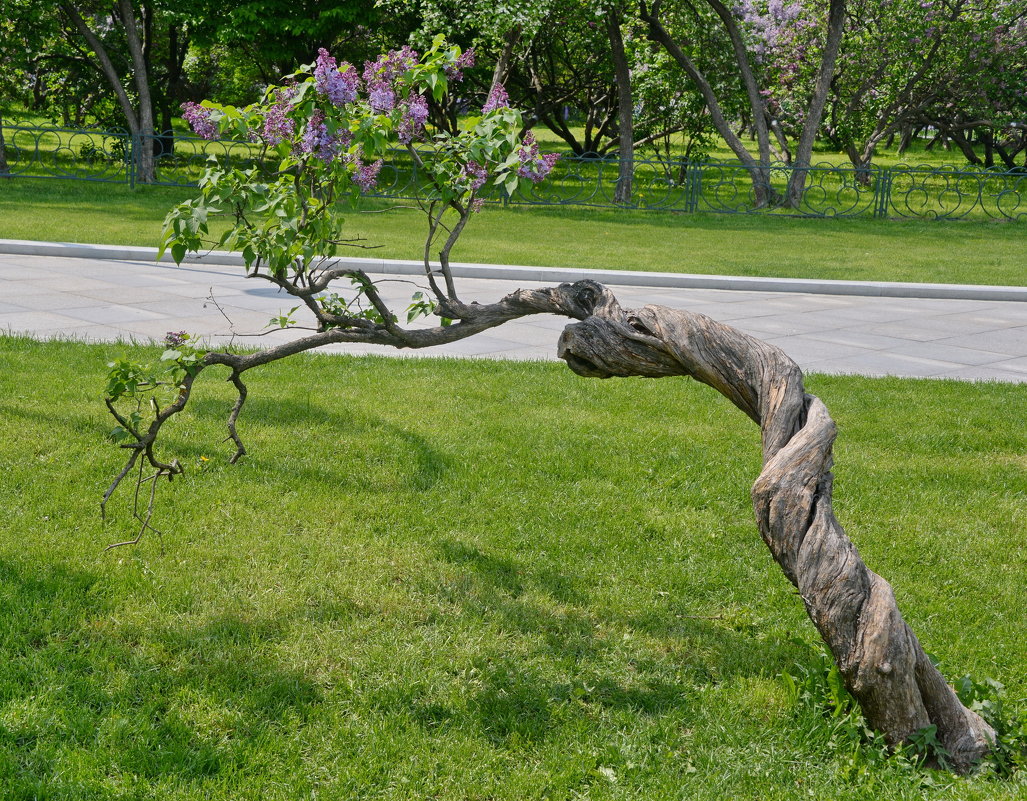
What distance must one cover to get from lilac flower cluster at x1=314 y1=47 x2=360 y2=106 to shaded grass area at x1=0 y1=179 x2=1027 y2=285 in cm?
958

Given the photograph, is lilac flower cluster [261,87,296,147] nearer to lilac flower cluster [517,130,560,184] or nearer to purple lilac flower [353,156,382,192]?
purple lilac flower [353,156,382,192]

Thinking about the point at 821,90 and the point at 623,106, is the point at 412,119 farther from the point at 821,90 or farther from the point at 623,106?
the point at 623,106

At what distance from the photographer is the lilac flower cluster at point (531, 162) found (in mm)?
3488

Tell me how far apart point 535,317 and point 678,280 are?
9.76ft

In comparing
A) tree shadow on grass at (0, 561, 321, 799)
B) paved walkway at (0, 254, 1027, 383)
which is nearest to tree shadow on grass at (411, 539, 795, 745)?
tree shadow on grass at (0, 561, 321, 799)

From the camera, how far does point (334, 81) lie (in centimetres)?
340

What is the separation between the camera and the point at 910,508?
518cm

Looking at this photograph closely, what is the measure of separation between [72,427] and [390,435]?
1.70 m

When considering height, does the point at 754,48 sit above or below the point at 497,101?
above

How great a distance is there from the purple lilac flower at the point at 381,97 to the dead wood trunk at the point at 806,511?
97 cm

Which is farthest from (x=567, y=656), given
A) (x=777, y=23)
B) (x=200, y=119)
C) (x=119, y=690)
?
(x=777, y=23)

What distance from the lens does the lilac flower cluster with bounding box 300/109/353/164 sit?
3484mm

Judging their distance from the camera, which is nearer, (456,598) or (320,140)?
(320,140)

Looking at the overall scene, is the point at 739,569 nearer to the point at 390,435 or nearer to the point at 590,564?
the point at 590,564
